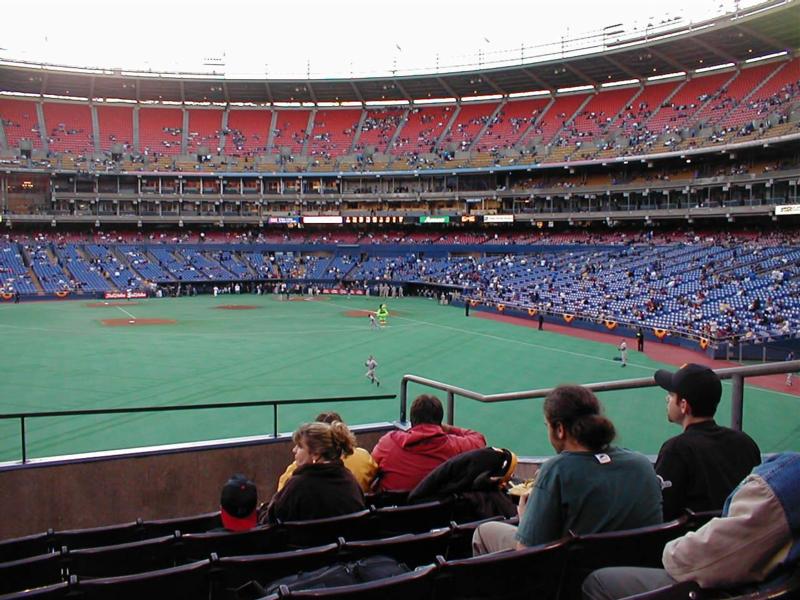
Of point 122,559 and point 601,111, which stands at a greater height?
point 601,111

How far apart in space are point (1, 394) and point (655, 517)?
23.6 meters

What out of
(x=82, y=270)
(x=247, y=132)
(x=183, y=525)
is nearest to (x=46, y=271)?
(x=82, y=270)

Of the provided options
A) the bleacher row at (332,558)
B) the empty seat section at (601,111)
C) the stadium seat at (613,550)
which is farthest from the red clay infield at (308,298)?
the stadium seat at (613,550)

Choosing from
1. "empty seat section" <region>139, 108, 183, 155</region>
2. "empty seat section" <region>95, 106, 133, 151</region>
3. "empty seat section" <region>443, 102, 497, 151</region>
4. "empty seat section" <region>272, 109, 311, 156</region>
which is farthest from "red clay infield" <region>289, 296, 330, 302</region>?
"empty seat section" <region>95, 106, 133, 151</region>

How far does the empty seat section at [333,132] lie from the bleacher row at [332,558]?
79.2 metres

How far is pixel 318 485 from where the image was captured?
4.59m

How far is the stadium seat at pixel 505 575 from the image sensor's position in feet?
10.0

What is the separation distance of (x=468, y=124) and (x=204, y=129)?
34999 mm

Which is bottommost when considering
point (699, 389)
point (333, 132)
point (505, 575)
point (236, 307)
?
point (236, 307)

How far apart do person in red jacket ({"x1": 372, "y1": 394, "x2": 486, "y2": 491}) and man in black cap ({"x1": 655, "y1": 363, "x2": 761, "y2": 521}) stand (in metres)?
1.82

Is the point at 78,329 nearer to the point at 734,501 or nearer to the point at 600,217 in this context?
the point at 734,501

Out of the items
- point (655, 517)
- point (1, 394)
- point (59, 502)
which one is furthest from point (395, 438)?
point (1, 394)

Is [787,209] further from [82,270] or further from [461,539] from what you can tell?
[82,270]

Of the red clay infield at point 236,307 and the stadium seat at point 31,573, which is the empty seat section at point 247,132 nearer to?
the red clay infield at point 236,307
